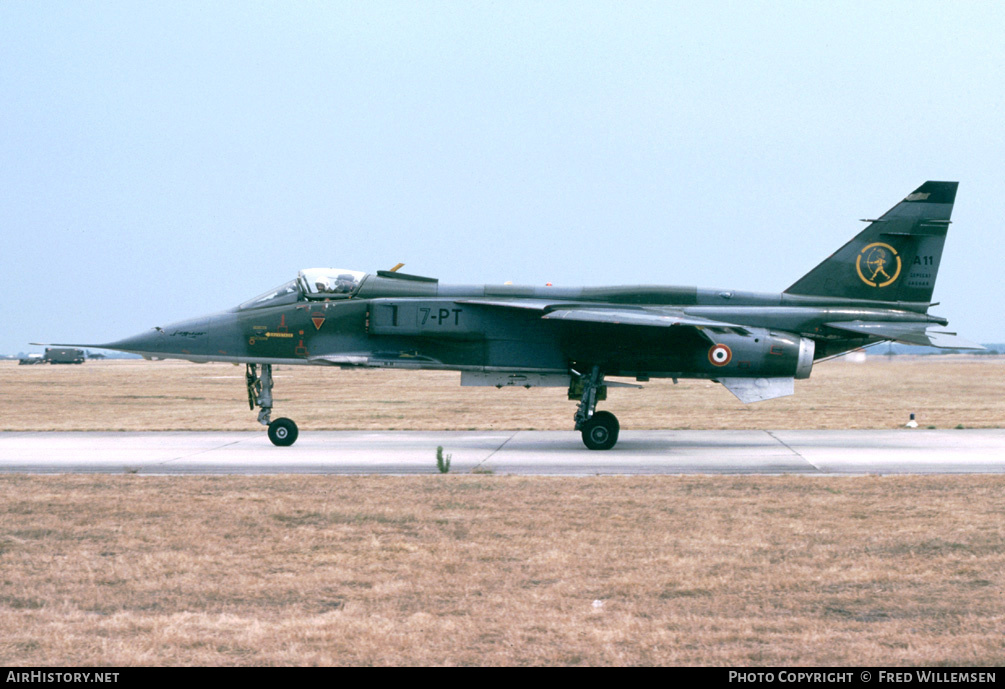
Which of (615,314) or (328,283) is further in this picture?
(328,283)

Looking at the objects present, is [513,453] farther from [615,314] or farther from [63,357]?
[63,357]

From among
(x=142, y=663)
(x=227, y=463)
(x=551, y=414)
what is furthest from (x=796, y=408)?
(x=142, y=663)

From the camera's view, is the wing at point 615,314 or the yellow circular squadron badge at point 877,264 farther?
the yellow circular squadron badge at point 877,264

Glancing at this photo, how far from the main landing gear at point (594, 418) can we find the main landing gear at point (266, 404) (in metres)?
5.89

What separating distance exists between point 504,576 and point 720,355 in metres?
12.1

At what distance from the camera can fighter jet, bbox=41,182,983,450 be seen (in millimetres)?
18938

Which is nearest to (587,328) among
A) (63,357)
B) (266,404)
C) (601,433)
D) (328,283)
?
(601,433)

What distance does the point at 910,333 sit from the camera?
19.0m

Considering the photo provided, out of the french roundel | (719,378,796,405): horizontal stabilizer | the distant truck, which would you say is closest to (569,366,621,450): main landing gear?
the french roundel

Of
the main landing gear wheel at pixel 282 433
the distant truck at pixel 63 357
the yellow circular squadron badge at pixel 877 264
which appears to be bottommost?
the distant truck at pixel 63 357

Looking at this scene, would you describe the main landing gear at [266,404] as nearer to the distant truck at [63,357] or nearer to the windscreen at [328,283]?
the windscreen at [328,283]

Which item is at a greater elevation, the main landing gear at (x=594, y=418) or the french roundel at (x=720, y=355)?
the french roundel at (x=720, y=355)

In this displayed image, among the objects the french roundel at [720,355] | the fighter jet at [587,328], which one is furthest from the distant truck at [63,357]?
the french roundel at [720,355]

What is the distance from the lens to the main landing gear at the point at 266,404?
19.2 m
